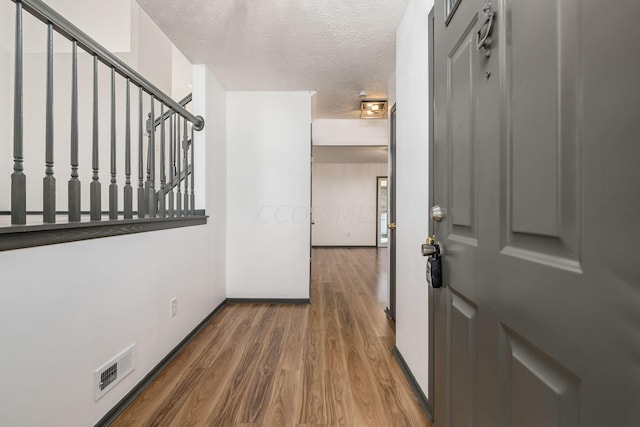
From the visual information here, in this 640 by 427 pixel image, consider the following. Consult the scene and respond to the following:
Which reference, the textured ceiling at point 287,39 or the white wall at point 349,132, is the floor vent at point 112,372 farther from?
the white wall at point 349,132

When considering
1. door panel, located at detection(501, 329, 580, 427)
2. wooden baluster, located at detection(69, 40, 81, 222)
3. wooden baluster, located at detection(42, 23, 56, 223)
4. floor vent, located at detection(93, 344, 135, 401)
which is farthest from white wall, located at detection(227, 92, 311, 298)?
door panel, located at detection(501, 329, 580, 427)

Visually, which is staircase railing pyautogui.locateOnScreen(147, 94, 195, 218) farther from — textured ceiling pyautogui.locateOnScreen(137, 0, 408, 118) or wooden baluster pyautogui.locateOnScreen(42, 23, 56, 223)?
wooden baluster pyautogui.locateOnScreen(42, 23, 56, 223)

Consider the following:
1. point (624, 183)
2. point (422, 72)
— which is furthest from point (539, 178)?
point (422, 72)

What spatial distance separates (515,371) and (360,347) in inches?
74.7

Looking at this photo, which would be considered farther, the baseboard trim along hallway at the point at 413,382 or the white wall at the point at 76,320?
the baseboard trim along hallway at the point at 413,382

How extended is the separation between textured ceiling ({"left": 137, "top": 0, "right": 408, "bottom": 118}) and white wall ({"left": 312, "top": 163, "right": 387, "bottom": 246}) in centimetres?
547

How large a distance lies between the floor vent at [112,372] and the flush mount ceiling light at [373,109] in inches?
133

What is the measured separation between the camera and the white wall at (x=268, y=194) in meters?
3.49

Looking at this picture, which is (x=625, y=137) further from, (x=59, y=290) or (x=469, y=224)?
(x=59, y=290)

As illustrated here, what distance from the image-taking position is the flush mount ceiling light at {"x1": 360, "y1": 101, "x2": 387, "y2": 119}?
383cm

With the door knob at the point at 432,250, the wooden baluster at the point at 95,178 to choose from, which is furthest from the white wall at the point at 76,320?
the door knob at the point at 432,250

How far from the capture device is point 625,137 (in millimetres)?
381

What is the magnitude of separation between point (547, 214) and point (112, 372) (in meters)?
1.90

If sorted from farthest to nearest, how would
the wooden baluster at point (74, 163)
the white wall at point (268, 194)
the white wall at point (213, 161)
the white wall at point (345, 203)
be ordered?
1. the white wall at point (345, 203)
2. the white wall at point (268, 194)
3. the white wall at point (213, 161)
4. the wooden baluster at point (74, 163)
